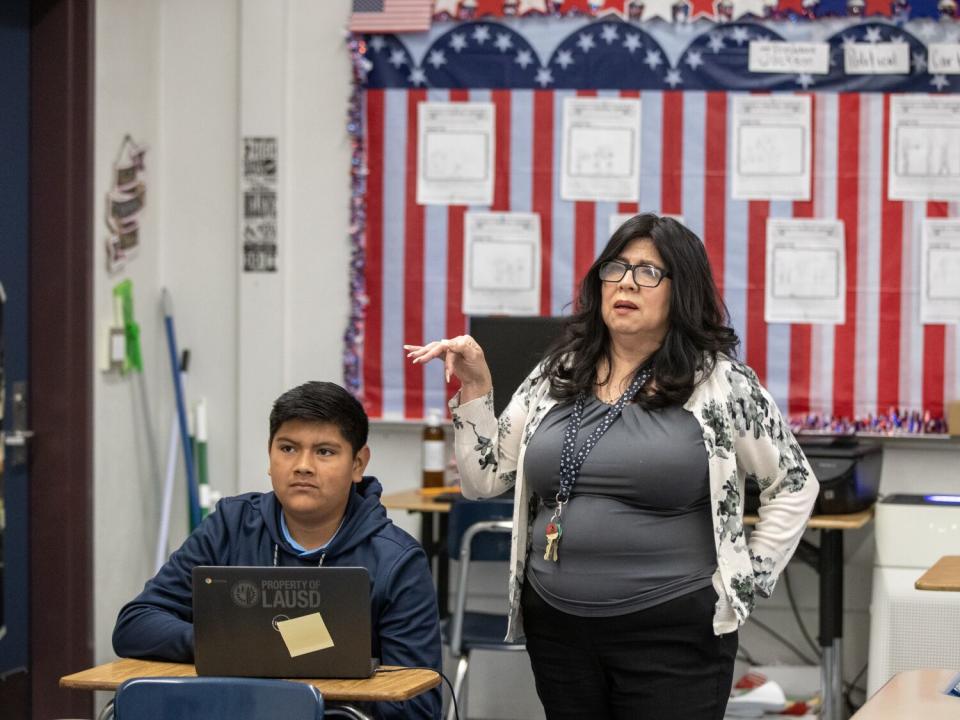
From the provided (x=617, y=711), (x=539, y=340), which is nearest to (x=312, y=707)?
(x=617, y=711)

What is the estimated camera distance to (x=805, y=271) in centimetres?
445

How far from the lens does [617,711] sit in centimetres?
233

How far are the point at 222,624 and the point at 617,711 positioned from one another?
27.2 inches

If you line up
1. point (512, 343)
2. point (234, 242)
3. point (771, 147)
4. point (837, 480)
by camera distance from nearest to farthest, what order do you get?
point (837, 480), point (512, 343), point (771, 147), point (234, 242)

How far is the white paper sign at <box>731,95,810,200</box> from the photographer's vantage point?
4445 mm

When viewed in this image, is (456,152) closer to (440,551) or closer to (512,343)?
(512,343)

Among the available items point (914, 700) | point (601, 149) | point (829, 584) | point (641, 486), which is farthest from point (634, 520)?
point (601, 149)


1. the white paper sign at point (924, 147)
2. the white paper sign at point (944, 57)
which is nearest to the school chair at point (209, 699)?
the white paper sign at point (924, 147)

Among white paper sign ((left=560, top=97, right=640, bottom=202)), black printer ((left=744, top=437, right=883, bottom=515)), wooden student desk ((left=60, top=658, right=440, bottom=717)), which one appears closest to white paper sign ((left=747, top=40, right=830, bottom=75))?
white paper sign ((left=560, top=97, right=640, bottom=202))

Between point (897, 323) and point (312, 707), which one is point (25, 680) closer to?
point (312, 707)

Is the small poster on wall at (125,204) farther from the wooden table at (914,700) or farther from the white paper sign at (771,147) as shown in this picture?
the wooden table at (914,700)

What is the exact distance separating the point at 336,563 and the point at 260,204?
2.41 m

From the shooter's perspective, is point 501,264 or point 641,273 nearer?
point 641,273

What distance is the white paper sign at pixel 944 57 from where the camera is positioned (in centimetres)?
434
